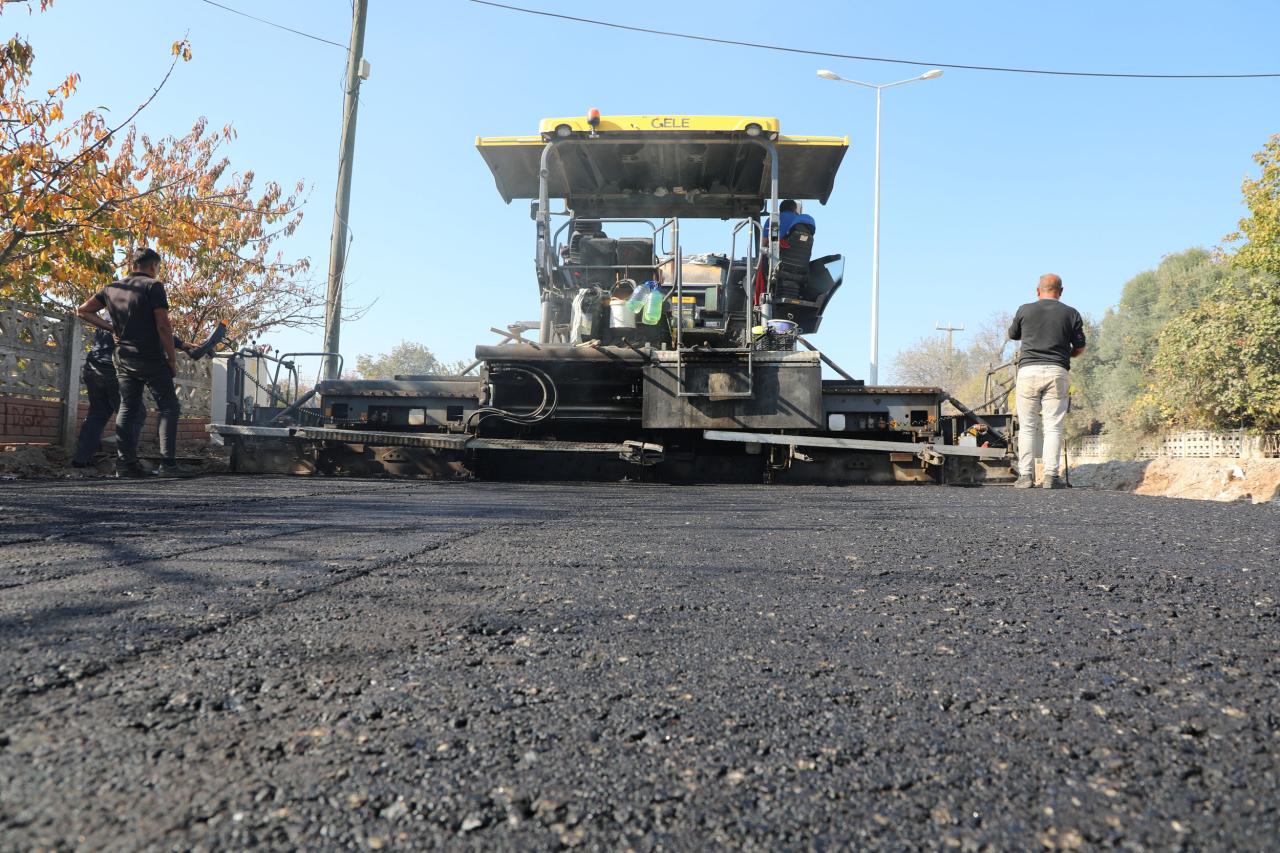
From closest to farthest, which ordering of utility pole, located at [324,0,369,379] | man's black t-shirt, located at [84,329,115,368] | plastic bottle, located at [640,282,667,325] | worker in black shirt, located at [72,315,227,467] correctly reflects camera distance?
plastic bottle, located at [640,282,667,325], worker in black shirt, located at [72,315,227,467], man's black t-shirt, located at [84,329,115,368], utility pole, located at [324,0,369,379]

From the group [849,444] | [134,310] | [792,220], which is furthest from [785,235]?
[134,310]

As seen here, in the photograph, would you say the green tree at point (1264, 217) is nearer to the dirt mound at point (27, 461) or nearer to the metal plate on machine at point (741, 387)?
the metal plate on machine at point (741, 387)

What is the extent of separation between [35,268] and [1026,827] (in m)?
9.03

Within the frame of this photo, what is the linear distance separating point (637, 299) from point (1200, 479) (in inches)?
208

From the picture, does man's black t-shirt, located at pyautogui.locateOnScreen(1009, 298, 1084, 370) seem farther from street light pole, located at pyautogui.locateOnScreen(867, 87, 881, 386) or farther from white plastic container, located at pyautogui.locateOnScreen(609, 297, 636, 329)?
Result: street light pole, located at pyautogui.locateOnScreen(867, 87, 881, 386)

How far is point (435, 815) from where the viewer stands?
3.11ft

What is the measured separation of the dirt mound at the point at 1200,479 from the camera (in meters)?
6.60

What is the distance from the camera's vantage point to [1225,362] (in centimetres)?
2358

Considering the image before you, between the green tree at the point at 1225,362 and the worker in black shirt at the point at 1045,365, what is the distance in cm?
2008

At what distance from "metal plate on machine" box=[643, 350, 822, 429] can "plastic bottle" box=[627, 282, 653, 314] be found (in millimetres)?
572

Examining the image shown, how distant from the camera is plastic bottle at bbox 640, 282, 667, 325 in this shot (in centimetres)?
678

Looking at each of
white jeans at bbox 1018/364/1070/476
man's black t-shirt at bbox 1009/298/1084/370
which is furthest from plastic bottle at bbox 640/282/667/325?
white jeans at bbox 1018/364/1070/476

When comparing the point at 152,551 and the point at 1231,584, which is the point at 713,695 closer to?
the point at 1231,584

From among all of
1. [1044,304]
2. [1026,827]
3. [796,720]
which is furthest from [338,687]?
[1044,304]
